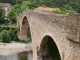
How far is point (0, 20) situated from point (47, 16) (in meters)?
28.6

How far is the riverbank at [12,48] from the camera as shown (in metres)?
27.2

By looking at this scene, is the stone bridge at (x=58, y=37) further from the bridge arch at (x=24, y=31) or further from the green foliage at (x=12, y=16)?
the green foliage at (x=12, y=16)

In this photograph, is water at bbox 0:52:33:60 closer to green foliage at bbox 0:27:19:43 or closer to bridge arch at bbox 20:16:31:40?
green foliage at bbox 0:27:19:43

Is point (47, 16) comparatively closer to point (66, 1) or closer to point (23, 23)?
point (23, 23)

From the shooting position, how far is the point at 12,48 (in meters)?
28.4

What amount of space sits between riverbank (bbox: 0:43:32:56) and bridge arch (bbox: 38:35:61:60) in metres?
11.0

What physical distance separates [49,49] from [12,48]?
13119mm

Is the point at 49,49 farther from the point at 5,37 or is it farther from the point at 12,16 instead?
the point at 12,16

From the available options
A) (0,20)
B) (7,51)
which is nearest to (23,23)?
(7,51)

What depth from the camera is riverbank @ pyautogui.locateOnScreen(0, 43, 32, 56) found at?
27.2 meters

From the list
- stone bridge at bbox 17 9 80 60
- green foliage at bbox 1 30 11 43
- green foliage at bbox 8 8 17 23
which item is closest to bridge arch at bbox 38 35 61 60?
stone bridge at bbox 17 9 80 60

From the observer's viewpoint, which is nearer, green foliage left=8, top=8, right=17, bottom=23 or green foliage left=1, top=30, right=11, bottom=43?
green foliage left=1, top=30, right=11, bottom=43

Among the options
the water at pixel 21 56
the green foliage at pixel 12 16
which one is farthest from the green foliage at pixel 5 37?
the green foliage at pixel 12 16

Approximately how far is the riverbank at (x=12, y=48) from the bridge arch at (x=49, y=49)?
1103 cm
